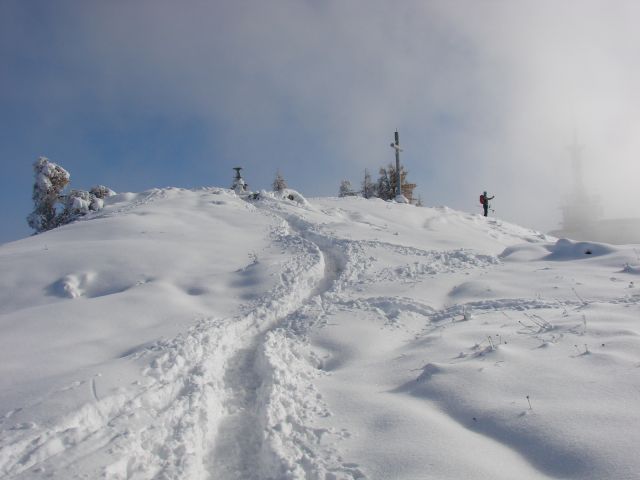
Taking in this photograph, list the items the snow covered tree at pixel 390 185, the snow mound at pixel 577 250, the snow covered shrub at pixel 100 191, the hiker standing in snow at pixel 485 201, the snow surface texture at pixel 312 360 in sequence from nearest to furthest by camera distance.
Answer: the snow surface texture at pixel 312 360 → the snow mound at pixel 577 250 → the hiker standing in snow at pixel 485 201 → the snow covered shrub at pixel 100 191 → the snow covered tree at pixel 390 185

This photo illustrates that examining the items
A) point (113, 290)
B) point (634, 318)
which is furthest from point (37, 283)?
point (634, 318)

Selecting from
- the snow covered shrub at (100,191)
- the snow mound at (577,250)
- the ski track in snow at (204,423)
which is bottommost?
the ski track in snow at (204,423)

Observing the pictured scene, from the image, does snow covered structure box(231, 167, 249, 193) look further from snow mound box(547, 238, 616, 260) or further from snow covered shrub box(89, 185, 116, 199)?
snow mound box(547, 238, 616, 260)

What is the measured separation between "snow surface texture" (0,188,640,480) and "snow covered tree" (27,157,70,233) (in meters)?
19.8

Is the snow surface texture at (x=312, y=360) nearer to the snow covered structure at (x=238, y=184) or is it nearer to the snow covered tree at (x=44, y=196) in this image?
the snow covered structure at (x=238, y=184)

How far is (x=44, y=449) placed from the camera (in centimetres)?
434

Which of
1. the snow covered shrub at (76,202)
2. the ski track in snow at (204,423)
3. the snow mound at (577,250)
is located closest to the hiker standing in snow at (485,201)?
the snow mound at (577,250)

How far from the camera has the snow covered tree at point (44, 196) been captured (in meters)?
32.2

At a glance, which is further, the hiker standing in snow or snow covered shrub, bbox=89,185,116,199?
snow covered shrub, bbox=89,185,116,199

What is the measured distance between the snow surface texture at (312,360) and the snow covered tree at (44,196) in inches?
778

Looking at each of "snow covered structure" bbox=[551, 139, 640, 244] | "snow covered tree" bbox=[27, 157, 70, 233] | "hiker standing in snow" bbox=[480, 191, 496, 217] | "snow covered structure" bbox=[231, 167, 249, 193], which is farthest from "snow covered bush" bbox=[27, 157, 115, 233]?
"snow covered structure" bbox=[551, 139, 640, 244]

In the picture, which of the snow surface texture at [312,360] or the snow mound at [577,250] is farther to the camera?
the snow mound at [577,250]

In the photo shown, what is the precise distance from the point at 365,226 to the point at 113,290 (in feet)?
36.8

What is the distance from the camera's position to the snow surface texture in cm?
434
